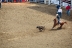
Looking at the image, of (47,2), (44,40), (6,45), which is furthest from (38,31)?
(47,2)

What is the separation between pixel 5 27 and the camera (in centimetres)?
1847

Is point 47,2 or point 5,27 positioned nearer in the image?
point 5,27

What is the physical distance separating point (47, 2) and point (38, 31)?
83.0 feet

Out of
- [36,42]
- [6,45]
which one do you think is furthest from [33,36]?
A: [6,45]

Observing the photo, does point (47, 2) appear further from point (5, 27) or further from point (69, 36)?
point (69, 36)

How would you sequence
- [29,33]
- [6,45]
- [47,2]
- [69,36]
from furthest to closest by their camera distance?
[47,2] → [29,33] → [69,36] → [6,45]

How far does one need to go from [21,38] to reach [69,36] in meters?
3.13

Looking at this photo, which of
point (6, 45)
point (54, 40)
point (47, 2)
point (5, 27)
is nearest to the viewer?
point (6, 45)

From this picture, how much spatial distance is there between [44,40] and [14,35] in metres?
2.71

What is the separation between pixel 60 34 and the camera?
15.6 metres

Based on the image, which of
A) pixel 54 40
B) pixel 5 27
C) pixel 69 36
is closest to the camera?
pixel 54 40

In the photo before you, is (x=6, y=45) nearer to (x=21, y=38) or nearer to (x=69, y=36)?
(x=21, y=38)

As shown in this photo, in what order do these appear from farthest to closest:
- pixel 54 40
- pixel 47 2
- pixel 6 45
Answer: pixel 47 2, pixel 54 40, pixel 6 45

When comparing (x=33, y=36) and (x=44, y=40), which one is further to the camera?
(x=33, y=36)
